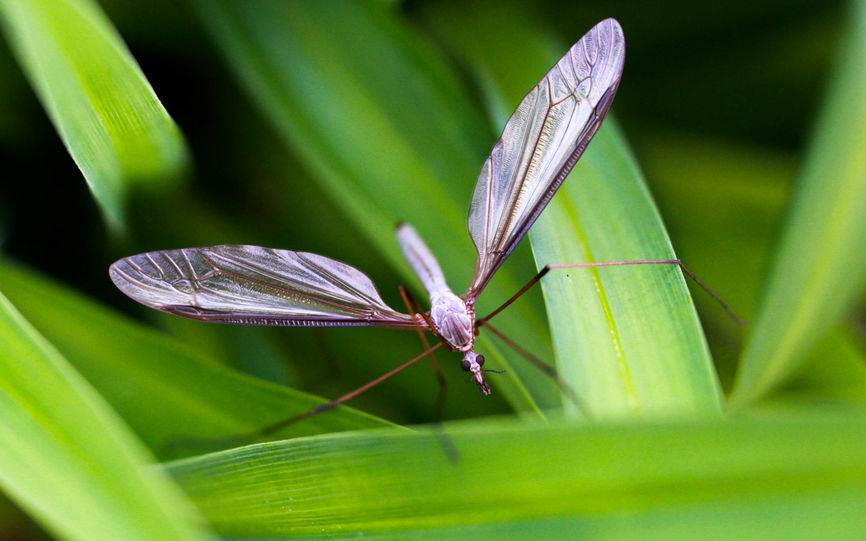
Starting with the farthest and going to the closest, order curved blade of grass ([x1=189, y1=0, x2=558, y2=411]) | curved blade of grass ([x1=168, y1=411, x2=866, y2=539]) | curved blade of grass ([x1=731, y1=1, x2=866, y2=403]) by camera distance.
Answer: curved blade of grass ([x1=189, y1=0, x2=558, y2=411])
curved blade of grass ([x1=731, y1=1, x2=866, y2=403])
curved blade of grass ([x1=168, y1=411, x2=866, y2=539])

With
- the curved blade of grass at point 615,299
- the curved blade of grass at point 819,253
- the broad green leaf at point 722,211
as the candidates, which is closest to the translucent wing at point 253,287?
the curved blade of grass at point 615,299

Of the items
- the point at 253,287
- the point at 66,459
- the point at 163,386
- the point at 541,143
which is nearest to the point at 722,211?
the point at 541,143

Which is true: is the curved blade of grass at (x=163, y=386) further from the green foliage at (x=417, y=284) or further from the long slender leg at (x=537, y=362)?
the long slender leg at (x=537, y=362)

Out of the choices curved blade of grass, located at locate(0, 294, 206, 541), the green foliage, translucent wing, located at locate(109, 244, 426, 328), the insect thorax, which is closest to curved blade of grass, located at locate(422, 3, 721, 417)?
the green foliage

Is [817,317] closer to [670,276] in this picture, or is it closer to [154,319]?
[670,276]

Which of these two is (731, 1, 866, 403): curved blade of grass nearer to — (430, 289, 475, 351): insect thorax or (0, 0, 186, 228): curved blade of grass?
(430, 289, 475, 351): insect thorax

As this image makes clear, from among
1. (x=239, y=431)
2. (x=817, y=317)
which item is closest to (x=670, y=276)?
(x=817, y=317)

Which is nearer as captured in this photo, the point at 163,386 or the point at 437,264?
the point at 163,386

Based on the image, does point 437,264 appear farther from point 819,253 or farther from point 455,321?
point 819,253
